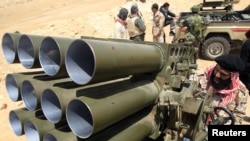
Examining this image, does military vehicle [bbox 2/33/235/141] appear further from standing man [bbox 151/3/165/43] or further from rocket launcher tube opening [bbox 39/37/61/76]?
standing man [bbox 151/3/165/43]

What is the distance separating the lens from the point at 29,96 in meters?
2.66

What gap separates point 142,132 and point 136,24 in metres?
5.02

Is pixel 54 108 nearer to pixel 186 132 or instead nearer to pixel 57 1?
pixel 186 132

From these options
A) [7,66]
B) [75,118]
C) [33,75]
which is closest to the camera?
[75,118]

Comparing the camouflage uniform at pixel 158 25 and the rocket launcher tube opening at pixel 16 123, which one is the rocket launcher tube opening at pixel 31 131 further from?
the camouflage uniform at pixel 158 25

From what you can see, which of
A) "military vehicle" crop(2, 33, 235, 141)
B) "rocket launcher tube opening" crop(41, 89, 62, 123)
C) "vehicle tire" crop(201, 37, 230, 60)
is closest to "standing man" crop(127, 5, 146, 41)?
"vehicle tire" crop(201, 37, 230, 60)

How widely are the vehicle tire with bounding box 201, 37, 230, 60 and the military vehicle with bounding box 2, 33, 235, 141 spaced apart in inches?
251

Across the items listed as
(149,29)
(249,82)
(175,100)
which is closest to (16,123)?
(175,100)

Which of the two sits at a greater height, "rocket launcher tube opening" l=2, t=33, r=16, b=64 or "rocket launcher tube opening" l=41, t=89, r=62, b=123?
"rocket launcher tube opening" l=2, t=33, r=16, b=64

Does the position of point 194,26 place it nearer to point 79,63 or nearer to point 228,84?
point 228,84

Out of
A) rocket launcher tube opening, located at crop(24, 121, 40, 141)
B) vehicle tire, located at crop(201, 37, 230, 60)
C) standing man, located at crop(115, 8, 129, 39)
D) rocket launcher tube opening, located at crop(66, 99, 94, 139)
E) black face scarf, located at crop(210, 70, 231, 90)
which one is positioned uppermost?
standing man, located at crop(115, 8, 129, 39)

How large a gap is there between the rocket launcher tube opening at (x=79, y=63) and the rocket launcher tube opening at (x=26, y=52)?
606 mm

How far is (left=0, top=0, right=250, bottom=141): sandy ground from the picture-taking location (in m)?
8.39

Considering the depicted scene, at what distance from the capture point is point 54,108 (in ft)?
7.88
